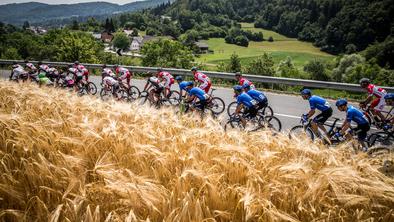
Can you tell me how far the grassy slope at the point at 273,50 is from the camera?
137 m

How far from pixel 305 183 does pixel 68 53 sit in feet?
227

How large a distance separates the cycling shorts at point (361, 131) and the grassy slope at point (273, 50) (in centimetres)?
12020

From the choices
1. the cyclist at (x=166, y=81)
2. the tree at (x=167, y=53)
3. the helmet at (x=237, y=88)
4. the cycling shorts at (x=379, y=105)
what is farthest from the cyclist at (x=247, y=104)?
the tree at (x=167, y=53)

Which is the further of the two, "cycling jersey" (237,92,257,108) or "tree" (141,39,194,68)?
"tree" (141,39,194,68)

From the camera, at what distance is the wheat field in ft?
6.39

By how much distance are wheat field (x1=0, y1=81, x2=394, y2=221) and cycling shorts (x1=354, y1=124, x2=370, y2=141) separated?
559 cm

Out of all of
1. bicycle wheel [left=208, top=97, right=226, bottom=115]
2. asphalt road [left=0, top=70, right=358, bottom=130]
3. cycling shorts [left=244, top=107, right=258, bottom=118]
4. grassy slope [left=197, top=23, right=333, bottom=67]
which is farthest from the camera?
grassy slope [left=197, top=23, right=333, bottom=67]

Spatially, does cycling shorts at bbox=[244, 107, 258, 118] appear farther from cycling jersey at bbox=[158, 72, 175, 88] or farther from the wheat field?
the wheat field

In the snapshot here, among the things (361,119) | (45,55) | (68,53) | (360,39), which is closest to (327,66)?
(360,39)

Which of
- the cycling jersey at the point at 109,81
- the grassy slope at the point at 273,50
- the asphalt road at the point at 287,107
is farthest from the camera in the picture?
the grassy slope at the point at 273,50

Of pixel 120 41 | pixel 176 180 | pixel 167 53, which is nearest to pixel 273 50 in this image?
pixel 120 41

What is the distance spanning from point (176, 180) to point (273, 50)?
163336 mm

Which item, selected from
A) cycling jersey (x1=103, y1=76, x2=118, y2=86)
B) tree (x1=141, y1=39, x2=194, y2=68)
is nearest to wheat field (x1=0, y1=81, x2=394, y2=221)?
cycling jersey (x1=103, y1=76, x2=118, y2=86)

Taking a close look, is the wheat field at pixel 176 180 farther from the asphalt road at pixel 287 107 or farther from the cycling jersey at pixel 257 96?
the asphalt road at pixel 287 107
